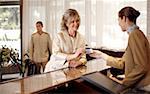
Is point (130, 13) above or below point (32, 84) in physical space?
above

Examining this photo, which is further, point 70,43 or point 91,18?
point 91,18

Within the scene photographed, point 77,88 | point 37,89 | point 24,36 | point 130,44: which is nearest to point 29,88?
point 37,89

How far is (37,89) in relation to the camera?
77.0 inches

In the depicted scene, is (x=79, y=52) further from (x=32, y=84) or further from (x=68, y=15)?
(x=32, y=84)

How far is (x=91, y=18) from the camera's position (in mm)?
6742

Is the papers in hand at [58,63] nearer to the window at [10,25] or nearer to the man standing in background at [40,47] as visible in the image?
the man standing in background at [40,47]

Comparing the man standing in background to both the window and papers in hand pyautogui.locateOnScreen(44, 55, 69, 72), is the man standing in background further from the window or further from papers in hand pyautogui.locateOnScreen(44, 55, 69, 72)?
papers in hand pyautogui.locateOnScreen(44, 55, 69, 72)

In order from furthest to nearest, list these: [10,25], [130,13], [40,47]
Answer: [10,25]
[40,47]
[130,13]

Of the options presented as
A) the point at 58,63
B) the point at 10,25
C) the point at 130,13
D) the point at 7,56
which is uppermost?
the point at 10,25

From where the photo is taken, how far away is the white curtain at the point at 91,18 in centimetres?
638

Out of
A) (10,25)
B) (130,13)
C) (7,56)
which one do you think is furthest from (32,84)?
(10,25)

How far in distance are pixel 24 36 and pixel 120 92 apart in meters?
5.71

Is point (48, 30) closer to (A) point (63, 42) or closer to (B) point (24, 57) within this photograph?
(B) point (24, 57)

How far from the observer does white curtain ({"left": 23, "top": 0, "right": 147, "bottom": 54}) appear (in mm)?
6379
